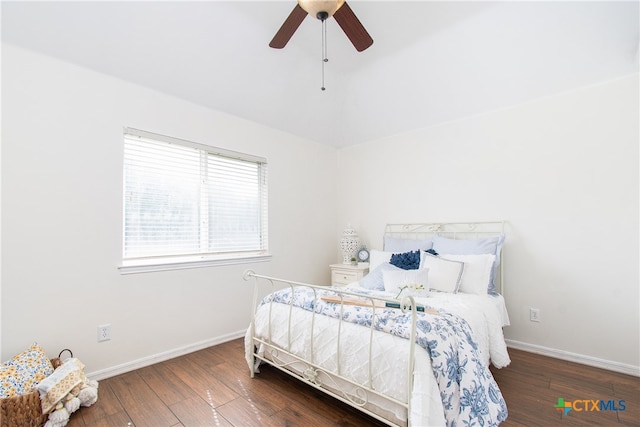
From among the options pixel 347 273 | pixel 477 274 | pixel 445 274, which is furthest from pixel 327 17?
pixel 347 273

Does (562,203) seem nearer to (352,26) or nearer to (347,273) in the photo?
(347,273)

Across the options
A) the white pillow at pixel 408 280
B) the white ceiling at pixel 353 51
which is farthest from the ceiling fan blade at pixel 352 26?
the white pillow at pixel 408 280

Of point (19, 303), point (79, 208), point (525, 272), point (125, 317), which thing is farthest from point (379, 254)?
point (19, 303)

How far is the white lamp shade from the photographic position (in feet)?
5.50

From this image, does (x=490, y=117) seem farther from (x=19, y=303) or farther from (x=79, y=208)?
(x=19, y=303)

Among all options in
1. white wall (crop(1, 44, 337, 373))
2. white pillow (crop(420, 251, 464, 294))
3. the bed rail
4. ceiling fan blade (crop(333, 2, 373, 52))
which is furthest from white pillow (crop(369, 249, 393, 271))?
ceiling fan blade (crop(333, 2, 373, 52))

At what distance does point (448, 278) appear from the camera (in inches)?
102

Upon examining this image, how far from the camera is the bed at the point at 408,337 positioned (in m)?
1.46

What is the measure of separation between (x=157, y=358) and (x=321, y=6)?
2934mm

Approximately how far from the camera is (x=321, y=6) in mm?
1700

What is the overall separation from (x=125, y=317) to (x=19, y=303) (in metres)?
0.66

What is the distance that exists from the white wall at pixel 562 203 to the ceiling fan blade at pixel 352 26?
177 centimetres

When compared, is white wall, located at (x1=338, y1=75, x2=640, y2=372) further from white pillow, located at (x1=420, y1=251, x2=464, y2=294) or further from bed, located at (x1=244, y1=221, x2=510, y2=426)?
white pillow, located at (x1=420, y1=251, x2=464, y2=294)

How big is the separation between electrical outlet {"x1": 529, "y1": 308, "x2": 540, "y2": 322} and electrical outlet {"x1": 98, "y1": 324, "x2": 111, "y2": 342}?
12.0ft
